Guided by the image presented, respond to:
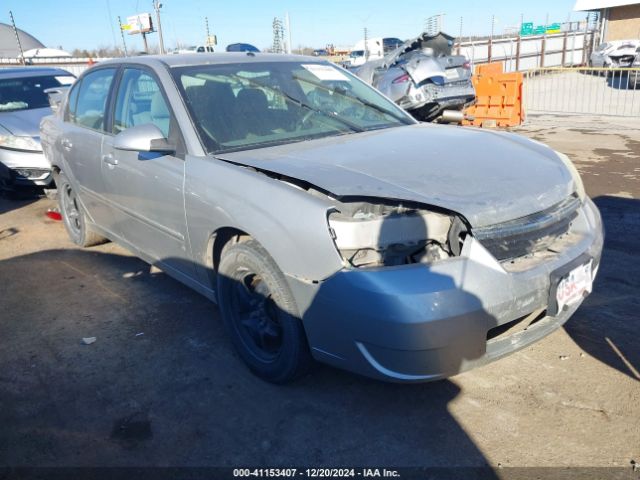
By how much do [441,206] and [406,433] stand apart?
1.07 m

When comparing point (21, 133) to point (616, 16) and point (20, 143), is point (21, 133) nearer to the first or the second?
point (20, 143)

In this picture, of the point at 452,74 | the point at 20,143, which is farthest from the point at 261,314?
the point at 452,74

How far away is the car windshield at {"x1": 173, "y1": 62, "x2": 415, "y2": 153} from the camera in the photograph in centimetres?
329

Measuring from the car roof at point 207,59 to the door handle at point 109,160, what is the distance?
687 millimetres

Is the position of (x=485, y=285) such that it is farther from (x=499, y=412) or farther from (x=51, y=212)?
(x=51, y=212)

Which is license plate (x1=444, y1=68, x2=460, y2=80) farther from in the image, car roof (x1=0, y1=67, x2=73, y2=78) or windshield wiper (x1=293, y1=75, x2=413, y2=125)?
car roof (x1=0, y1=67, x2=73, y2=78)

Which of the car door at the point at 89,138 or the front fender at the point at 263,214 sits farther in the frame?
the car door at the point at 89,138

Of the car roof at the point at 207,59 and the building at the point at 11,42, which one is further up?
the building at the point at 11,42

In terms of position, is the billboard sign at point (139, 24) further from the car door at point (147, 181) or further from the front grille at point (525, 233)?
the front grille at point (525, 233)

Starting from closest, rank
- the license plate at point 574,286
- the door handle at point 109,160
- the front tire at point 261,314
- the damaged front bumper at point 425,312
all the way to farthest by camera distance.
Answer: the damaged front bumper at point 425,312 → the license plate at point 574,286 → the front tire at point 261,314 → the door handle at point 109,160

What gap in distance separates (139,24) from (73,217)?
2996 cm

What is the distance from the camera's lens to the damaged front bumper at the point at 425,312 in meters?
2.20

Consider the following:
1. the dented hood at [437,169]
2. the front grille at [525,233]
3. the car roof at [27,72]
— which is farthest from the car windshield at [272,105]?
the car roof at [27,72]

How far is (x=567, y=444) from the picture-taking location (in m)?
2.40
